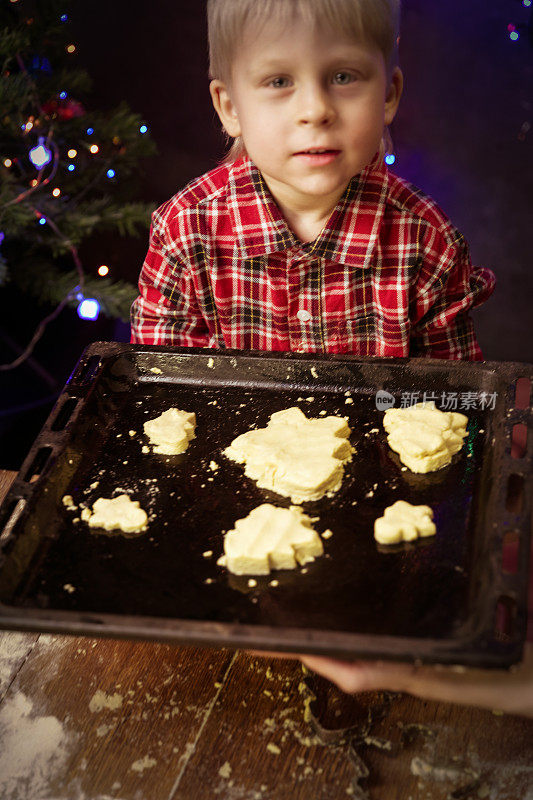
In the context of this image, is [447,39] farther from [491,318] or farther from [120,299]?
[120,299]

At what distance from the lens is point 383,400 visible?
1.25 m

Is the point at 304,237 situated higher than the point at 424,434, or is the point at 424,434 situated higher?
the point at 304,237

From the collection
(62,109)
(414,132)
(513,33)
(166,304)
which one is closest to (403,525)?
(166,304)

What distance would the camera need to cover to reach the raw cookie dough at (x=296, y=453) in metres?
1.08

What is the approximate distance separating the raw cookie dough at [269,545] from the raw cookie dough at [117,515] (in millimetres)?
125

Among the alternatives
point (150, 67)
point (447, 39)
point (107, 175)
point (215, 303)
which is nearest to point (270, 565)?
point (215, 303)

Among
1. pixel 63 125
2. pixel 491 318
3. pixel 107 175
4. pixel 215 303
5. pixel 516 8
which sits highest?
pixel 516 8

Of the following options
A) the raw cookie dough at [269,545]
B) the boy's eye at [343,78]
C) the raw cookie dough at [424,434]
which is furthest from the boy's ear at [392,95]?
the raw cookie dough at [269,545]

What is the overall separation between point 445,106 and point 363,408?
74.6 inches

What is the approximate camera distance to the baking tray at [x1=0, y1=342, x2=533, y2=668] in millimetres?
866

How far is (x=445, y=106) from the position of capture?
2736 millimetres

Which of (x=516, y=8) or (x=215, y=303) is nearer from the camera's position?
(x=215, y=303)

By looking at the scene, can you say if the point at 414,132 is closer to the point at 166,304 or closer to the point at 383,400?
the point at 166,304

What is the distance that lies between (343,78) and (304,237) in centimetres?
35
